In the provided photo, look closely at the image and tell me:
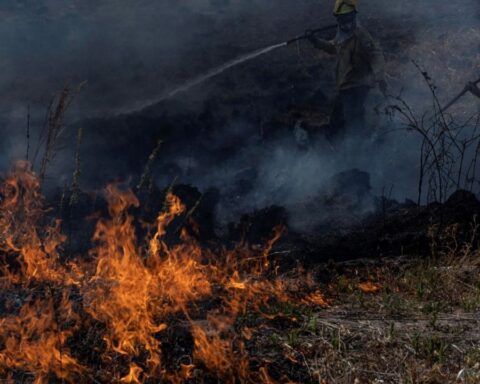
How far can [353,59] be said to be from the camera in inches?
305

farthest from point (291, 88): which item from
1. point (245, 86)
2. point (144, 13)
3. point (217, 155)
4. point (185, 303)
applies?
point (185, 303)

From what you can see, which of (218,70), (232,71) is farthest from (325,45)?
(218,70)

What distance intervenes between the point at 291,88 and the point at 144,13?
4.64m

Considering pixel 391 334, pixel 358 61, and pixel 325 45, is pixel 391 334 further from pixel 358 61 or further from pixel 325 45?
pixel 325 45

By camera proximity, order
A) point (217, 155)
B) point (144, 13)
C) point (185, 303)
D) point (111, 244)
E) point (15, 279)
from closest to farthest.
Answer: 1. point (185, 303)
2. point (15, 279)
3. point (111, 244)
4. point (217, 155)
5. point (144, 13)

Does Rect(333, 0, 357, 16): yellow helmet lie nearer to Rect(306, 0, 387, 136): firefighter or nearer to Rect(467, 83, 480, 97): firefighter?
Rect(306, 0, 387, 136): firefighter

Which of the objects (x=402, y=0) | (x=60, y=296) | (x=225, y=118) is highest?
(x=402, y=0)

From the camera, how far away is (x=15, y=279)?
13.5 ft

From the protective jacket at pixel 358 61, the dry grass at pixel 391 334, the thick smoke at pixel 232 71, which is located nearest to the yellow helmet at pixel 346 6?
the protective jacket at pixel 358 61

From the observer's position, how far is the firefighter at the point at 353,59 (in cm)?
771

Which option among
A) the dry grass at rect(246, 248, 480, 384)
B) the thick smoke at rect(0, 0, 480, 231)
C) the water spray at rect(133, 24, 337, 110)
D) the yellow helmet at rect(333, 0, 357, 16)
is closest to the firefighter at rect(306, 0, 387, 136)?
the yellow helmet at rect(333, 0, 357, 16)

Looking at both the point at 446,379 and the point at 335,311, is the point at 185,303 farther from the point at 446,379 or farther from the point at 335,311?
the point at 446,379

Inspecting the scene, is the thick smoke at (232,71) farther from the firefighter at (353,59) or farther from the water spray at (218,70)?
the firefighter at (353,59)

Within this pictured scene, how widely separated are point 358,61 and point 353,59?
8cm
